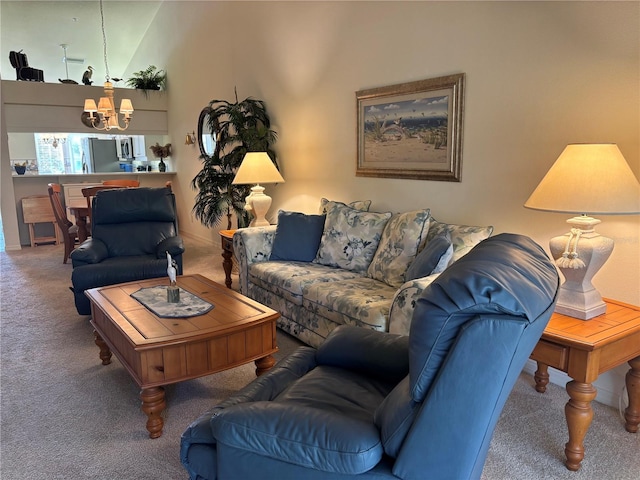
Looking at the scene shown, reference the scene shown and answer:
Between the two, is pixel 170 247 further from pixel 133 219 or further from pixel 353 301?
pixel 353 301

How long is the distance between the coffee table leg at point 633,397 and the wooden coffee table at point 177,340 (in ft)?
5.72

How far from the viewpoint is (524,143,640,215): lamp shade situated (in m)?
1.92

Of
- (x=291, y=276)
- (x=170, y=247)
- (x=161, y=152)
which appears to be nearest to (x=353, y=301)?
(x=291, y=276)

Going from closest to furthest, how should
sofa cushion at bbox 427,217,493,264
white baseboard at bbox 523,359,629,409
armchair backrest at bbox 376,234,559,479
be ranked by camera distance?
armchair backrest at bbox 376,234,559,479, white baseboard at bbox 523,359,629,409, sofa cushion at bbox 427,217,493,264

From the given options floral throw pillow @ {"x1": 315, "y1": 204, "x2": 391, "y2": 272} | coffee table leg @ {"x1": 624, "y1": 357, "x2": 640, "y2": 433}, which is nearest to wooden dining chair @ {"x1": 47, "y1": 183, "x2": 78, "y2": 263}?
floral throw pillow @ {"x1": 315, "y1": 204, "x2": 391, "y2": 272}

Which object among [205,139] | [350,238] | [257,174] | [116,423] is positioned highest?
[205,139]

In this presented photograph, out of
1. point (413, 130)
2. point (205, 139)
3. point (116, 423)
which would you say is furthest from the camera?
point (205, 139)

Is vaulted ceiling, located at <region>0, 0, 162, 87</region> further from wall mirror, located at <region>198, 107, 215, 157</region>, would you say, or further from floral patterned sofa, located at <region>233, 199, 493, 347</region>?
floral patterned sofa, located at <region>233, 199, 493, 347</region>

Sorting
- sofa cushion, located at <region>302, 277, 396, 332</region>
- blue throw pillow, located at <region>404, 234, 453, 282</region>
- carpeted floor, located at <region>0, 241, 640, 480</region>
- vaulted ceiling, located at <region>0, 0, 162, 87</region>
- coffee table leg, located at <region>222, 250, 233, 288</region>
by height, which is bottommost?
carpeted floor, located at <region>0, 241, 640, 480</region>

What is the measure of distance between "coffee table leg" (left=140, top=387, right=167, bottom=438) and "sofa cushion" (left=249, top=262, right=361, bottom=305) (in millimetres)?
1223

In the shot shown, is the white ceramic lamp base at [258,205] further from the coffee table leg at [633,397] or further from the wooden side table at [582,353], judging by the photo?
the coffee table leg at [633,397]

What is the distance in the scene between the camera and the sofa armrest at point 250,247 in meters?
3.89

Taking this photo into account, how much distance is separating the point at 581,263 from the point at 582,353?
417 millimetres

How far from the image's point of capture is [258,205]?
183 inches
